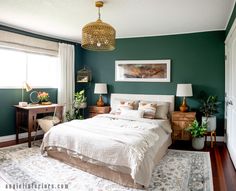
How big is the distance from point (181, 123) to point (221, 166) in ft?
4.54

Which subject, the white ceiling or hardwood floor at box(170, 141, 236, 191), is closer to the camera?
hardwood floor at box(170, 141, 236, 191)

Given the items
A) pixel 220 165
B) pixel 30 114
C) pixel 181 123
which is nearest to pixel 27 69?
pixel 30 114

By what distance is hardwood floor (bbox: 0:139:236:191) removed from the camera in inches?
107

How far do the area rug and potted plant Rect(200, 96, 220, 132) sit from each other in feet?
2.66

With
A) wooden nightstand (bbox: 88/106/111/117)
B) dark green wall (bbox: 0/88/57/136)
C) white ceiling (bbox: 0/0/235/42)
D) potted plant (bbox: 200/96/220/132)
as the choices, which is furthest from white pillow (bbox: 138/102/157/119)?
dark green wall (bbox: 0/88/57/136)

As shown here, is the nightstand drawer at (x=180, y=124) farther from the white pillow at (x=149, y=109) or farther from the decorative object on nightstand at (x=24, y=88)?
the decorative object on nightstand at (x=24, y=88)

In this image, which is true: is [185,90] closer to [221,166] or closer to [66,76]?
[221,166]

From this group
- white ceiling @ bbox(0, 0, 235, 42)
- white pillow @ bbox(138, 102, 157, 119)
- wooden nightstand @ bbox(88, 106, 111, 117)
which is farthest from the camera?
wooden nightstand @ bbox(88, 106, 111, 117)

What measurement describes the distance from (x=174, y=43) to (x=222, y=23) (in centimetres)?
118

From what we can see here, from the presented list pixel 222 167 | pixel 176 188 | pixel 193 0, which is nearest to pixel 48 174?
pixel 176 188

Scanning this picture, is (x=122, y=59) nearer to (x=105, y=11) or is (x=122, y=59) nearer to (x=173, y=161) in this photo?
(x=105, y=11)

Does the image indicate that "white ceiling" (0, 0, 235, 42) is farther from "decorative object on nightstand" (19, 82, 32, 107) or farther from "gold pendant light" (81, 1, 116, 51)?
"decorative object on nightstand" (19, 82, 32, 107)

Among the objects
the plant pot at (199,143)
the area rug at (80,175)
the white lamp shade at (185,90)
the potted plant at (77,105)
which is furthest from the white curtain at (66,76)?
the plant pot at (199,143)

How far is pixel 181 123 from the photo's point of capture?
4590 millimetres
